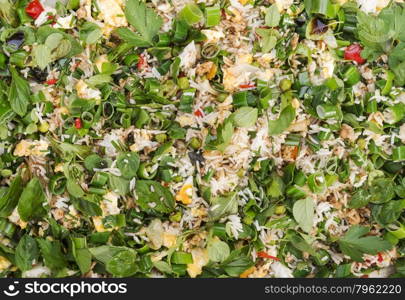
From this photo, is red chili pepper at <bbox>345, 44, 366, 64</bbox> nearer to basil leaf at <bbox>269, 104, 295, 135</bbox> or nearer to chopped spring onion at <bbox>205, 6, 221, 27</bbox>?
basil leaf at <bbox>269, 104, 295, 135</bbox>

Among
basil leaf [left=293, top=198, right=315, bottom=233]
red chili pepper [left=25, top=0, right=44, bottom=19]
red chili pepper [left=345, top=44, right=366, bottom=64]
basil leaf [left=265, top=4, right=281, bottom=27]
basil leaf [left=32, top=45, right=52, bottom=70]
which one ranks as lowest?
basil leaf [left=293, top=198, right=315, bottom=233]

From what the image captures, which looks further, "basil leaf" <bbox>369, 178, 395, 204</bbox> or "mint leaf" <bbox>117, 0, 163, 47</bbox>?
"basil leaf" <bbox>369, 178, 395, 204</bbox>

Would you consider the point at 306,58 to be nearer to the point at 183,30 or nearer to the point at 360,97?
the point at 360,97

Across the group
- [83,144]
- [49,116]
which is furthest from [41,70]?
[83,144]

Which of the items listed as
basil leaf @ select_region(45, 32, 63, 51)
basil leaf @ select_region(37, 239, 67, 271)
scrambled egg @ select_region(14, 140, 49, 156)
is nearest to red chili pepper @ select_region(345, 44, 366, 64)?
basil leaf @ select_region(45, 32, 63, 51)

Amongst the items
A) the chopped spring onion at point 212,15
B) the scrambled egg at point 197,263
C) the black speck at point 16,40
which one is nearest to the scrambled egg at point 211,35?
the chopped spring onion at point 212,15

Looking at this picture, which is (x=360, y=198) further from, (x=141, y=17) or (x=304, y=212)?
(x=141, y=17)

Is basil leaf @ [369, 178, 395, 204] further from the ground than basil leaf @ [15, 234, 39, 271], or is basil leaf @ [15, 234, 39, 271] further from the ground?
basil leaf @ [369, 178, 395, 204]
